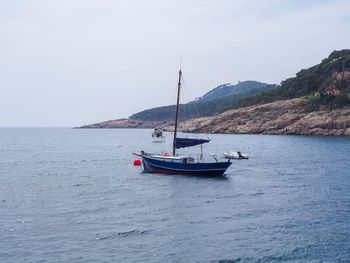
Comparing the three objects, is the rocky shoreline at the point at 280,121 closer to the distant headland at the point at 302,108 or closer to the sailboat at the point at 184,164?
the distant headland at the point at 302,108

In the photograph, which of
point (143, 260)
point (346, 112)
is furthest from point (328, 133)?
point (143, 260)

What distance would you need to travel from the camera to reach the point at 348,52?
166 metres

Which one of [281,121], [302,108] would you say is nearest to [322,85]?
[302,108]

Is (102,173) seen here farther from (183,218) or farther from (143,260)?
(143,260)

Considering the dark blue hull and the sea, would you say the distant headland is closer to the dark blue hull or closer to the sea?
the sea

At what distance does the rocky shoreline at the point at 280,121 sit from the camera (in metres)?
137

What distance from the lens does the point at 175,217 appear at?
1452 inches

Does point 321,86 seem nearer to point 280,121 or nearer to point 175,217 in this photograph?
point 280,121

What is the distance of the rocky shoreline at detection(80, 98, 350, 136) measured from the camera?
137 metres

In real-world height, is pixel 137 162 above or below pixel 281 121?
below

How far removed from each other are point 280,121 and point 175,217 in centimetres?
12083

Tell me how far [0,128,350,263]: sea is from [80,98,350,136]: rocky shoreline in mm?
75435

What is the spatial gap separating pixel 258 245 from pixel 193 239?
14.2ft

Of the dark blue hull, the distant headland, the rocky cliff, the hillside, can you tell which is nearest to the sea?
the dark blue hull
